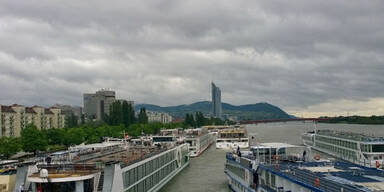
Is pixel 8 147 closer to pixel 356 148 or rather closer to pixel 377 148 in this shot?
pixel 356 148

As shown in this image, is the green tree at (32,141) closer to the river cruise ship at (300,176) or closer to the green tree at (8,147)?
the green tree at (8,147)

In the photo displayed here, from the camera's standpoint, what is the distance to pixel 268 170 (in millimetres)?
26531

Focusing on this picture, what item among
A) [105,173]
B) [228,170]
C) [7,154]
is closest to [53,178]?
[105,173]

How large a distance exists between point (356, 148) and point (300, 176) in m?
32.2

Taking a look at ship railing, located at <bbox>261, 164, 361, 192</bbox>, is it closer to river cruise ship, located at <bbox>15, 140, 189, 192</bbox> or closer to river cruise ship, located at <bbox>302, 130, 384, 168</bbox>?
river cruise ship, located at <bbox>15, 140, 189, 192</bbox>

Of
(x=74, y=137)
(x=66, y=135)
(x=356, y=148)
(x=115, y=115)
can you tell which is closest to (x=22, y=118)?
(x=115, y=115)

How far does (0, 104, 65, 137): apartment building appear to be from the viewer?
98.1m

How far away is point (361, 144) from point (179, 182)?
2236cm

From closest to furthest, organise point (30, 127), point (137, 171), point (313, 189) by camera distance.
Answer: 1. point (313, 189)
2. point (137, 171)
3. point (30, 127)

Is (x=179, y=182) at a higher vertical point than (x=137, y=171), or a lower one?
lower

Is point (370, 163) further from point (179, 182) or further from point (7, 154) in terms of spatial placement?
point (7, 154)

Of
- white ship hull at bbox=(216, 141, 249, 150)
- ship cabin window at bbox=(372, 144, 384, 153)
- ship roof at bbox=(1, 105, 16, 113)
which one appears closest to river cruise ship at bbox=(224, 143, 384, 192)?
ship cabin window at bbox=(372, 144, 384, 153)

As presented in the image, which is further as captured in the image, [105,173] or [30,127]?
[30,127]

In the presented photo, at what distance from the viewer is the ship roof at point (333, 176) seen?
17.5 metres
